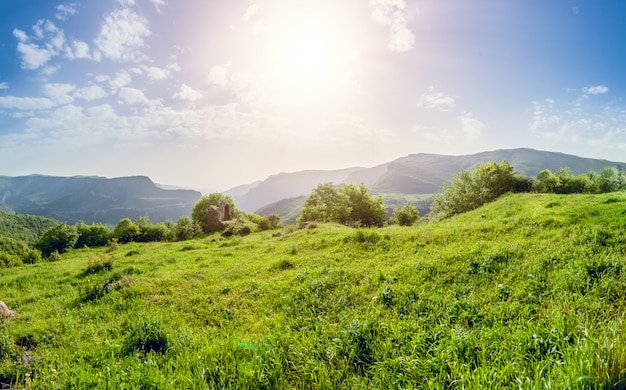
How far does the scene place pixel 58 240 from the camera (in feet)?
180

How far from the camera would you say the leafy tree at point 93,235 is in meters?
59.6

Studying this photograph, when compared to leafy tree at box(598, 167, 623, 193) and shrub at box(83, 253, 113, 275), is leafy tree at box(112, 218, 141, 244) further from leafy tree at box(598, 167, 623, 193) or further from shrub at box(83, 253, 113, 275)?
leafy tree at box(598, 167, 623, 193)

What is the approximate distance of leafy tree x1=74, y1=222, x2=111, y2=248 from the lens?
5958 cm

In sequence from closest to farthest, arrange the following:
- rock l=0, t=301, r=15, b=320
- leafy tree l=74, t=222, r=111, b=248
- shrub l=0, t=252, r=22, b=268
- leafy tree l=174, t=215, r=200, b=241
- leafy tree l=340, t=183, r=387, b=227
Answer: rock l=0, t=301, r=15, b=320 < shrub l=0, t=252, r=22, b=268 < leafy tree l=174, t=215, r=200, b=241 < leafy tree l=340, t=183, r=387, b=227 < leafy tree l=74, t=222, r=111, b=248

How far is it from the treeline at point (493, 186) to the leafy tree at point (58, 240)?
248 feet

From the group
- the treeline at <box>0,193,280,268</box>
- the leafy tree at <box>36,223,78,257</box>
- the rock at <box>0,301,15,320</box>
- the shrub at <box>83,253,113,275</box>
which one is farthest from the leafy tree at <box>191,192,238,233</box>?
the rock at <box>0,301,15,320</box>

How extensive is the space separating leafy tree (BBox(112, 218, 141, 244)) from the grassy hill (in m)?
53.2

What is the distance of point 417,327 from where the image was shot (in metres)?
6.44

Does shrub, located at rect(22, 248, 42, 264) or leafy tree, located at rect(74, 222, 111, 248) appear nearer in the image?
shrub, located at rect(22, 248, 42, 264)

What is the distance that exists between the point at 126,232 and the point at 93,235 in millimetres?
8525

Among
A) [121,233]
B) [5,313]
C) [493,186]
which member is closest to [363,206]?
[493,186]

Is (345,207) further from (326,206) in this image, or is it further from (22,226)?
(22,226)

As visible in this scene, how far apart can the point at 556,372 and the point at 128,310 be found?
1289 cm

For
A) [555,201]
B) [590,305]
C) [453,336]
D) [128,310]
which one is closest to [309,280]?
[453,336]
